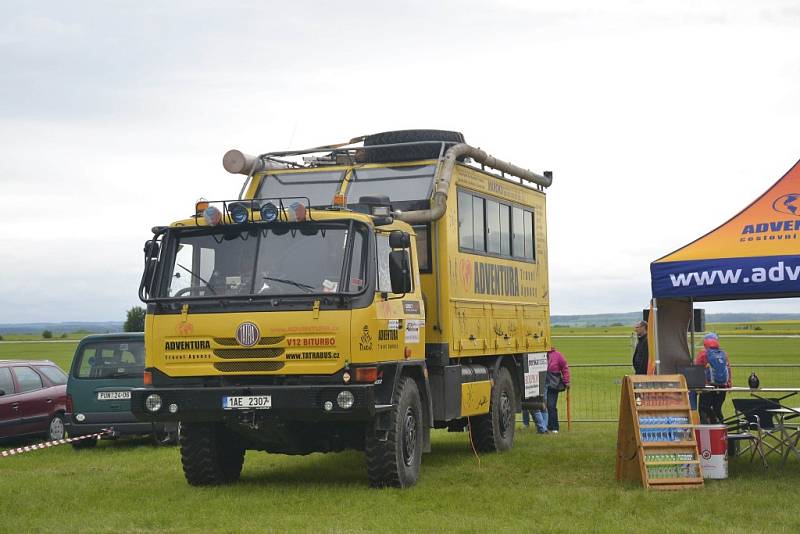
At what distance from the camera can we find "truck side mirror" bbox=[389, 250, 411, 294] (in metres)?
12.3

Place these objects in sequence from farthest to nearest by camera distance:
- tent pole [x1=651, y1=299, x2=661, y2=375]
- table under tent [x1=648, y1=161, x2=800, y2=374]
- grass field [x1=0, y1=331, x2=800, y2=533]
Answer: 1. tent pole [x1=651, y1=299, x2=661, y2=375]
2. table under tent [x1=648, y1=161, x2=800, y2=374]
3. grass field [x1=0, y1=331, x2=800, y2=533]

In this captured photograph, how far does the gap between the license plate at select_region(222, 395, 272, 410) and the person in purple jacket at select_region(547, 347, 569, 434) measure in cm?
872

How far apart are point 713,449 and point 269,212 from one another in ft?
17.9

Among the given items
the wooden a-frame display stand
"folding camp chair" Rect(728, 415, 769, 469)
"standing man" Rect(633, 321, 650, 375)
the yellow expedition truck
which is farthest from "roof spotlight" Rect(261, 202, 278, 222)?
"standing man" Rect(633, 321, 650, 375)

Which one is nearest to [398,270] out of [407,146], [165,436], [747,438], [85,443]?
[407,146]

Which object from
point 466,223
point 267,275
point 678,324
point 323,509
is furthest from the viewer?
point 678,324

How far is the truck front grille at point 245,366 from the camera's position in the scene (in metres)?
12.1

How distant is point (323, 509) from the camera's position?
1149 cm

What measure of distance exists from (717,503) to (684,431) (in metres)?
1.65

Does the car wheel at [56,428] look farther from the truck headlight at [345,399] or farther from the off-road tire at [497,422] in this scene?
the truck headlight at [345,399]

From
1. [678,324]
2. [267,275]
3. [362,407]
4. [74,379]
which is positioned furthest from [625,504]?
[74,379]

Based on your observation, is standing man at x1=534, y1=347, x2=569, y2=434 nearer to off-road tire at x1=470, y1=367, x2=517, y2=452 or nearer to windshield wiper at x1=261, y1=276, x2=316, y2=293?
off-road tire at x1=470, y1=367, x2=517, y2=452

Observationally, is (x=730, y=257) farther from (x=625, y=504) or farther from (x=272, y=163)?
(x=272, y=163)

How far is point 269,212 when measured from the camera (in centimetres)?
1248
